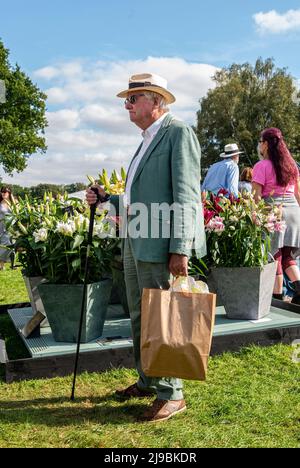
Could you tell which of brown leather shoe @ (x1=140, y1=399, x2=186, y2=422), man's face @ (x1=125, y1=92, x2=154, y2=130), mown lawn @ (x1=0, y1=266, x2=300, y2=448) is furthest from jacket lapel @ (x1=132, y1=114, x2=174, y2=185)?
mown lawn @ (x1=0, y1=266, x2=300, y2=448)

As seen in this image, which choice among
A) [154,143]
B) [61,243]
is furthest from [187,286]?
[61,243]

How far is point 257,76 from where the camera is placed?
41.7 metres

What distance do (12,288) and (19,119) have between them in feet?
108

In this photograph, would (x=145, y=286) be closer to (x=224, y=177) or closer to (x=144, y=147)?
(x=144, y=147)

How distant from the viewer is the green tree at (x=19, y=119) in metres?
36.9

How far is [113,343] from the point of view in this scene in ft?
14.3

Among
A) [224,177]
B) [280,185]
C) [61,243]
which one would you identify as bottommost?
[61,243]

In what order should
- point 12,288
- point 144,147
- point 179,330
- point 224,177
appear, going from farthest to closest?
point 12,288 → point 224,177 → point 144,147 → point 179,330

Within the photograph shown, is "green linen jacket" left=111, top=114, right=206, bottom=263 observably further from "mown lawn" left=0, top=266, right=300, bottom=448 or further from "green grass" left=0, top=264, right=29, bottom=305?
"green grass" left=0, top=264, right=29, bottom=305

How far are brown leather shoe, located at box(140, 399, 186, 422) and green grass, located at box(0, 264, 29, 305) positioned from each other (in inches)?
170

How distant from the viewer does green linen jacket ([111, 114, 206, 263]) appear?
3.20 m
